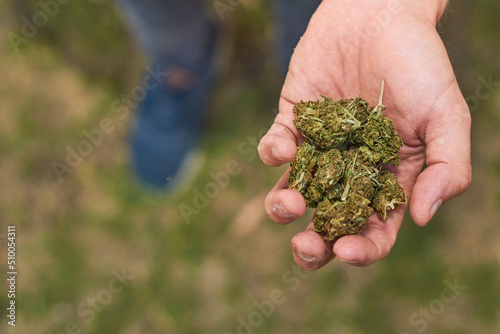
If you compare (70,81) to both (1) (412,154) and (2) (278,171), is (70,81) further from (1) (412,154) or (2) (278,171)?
(1) (412,154)

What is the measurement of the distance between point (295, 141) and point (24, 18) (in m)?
4.80

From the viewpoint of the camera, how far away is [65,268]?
5598 millimetres

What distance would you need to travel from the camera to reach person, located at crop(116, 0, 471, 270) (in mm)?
3213

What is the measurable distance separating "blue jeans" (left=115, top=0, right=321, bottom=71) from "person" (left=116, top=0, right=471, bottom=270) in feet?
0.05

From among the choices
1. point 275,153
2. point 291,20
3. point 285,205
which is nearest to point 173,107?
point 291,20

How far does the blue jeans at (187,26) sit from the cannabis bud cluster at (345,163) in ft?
5.76

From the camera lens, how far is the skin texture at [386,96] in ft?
10.5

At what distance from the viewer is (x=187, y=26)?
5395 mm

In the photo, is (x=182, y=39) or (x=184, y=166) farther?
(x=184, y=166)

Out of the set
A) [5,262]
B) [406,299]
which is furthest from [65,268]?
[406,299]

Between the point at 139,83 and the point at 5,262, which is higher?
the point at 139,83

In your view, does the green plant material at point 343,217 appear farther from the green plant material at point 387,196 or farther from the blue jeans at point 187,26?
the blue jeans at point 187,26

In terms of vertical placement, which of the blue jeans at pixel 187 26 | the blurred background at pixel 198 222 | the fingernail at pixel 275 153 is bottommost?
the blurred background at pixel 198 222

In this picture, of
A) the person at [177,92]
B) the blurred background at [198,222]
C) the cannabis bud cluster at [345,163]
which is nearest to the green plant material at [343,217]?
the cannabis bud cluster at [345,163]
